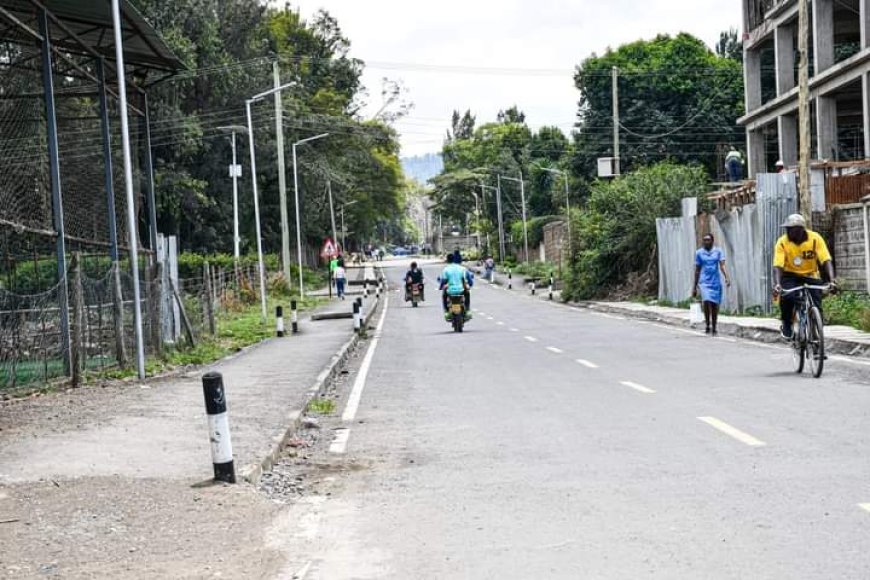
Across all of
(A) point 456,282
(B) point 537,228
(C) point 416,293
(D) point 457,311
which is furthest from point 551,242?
(A) point 456,282

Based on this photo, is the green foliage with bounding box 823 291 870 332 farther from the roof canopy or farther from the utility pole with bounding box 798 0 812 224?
the roof canopy

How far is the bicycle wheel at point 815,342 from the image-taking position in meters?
12.9

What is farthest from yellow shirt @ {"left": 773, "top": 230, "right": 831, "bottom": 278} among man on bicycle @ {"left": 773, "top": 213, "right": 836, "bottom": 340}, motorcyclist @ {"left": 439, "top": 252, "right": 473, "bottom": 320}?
motorcyclist @ {"left": 439, "top": 252, "right": 473, "bottom": 320}

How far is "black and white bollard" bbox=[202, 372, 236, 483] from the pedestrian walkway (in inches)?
9.4

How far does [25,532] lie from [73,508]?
64 centimetres

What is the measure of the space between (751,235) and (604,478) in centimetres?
1992

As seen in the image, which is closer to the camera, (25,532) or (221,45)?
(25,532)

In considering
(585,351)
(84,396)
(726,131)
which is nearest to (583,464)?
(84,396)

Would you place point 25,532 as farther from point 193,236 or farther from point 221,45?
point 193,236

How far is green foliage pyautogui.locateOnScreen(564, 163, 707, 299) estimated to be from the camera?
40.5 m

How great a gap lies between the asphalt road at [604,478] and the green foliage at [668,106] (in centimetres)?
6096

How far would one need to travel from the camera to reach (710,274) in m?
21.3

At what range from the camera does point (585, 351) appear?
762 inches

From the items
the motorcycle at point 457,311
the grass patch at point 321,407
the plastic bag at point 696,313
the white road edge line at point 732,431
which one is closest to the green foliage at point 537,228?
the motorcycle at point 457,311
